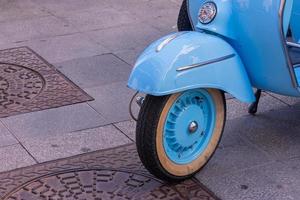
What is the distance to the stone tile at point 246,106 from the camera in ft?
14.8

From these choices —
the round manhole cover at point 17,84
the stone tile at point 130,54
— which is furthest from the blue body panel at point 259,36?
the stone tile at point 130,54

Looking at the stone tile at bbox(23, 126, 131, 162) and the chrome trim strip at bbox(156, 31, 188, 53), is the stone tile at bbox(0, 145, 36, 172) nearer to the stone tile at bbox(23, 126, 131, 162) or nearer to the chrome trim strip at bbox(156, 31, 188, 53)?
the stone tile at bbox(23, 126, 131, 162)

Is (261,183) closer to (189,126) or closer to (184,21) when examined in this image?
(189,126)

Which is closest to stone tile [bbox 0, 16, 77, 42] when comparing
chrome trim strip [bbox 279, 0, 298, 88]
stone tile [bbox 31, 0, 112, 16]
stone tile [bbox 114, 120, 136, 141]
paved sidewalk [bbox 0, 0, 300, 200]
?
paved sidewalk [bbox 0, 0, 300, 200]

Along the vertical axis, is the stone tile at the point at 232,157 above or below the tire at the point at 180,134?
below

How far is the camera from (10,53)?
562 centimetres

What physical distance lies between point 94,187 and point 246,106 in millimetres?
1455

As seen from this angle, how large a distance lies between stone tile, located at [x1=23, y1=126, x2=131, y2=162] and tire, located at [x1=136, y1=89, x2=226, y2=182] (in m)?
0.59

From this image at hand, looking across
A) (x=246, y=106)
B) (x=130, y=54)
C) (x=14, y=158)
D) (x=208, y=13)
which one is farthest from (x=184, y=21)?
(x=14, y=158)

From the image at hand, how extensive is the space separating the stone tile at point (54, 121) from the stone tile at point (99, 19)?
1933mm

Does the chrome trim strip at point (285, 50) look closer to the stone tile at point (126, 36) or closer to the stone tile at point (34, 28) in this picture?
the stone tile at point (126, 36)

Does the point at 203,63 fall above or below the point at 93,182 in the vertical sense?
above

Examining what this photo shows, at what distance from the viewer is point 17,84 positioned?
495 centimetres

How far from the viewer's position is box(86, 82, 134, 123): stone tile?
446 cm
